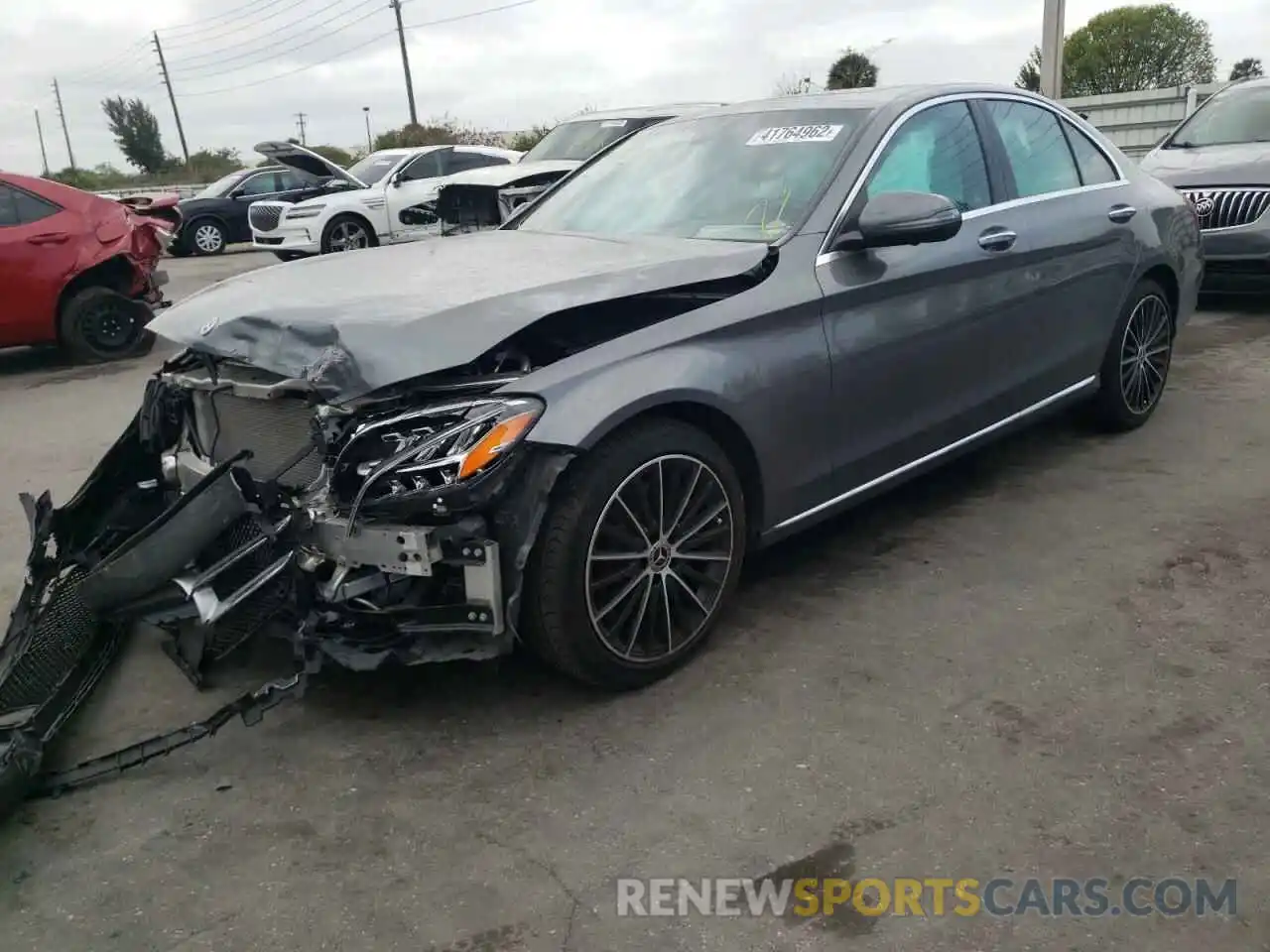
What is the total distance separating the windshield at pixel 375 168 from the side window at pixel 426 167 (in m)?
0.78

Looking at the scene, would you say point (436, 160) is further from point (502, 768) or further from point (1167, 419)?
point (502, 768)

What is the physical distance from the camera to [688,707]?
3.22 meters

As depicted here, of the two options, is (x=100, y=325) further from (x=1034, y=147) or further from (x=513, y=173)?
(x=1034, y=147)

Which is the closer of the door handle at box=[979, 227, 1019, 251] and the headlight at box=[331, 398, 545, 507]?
the headlight at box=[331, 398, 545, 507]

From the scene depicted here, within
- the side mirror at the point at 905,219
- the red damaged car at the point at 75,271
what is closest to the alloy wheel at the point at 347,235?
the red damaged car at the point at 75,271

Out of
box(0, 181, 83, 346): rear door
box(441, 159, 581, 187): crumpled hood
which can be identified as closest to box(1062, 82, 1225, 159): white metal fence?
box(441, 159, 581, 187): crumpled hood

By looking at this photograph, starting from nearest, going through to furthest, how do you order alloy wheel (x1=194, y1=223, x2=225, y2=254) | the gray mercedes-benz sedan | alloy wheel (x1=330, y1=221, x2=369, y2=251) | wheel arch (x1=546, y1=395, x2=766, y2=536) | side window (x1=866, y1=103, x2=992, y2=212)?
the gray mercedes-benz sedan → wheel arch (x1=546, y1=395, x2=766, y2=536) → side window (x1=866, y1=103, x2=992, y2=212) → alloy wheel (x1=330, y1=221, x2=369, y2=251) → alloy wheel (x1=194, y1=223, x2=225, y2=254)

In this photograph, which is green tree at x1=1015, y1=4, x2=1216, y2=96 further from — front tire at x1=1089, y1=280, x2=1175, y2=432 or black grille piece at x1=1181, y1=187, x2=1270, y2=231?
front tire at x1=1089, y1=280, x2=1175, y2=432

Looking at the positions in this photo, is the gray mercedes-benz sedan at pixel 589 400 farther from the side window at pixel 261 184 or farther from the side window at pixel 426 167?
the side window at pixel 261 184

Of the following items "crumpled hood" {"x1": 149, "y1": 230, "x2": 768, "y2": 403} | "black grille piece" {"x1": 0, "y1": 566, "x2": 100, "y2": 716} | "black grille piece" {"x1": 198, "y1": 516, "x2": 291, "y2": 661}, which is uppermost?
"crumpled hood" {"x1": 149, "y1": 230, "x2": 768, "y2": 403}

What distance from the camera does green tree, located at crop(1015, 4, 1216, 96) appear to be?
117 ft

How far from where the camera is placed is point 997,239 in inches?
169

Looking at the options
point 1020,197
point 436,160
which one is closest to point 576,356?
point 1020,197

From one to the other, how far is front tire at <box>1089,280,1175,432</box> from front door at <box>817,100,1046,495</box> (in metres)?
1.02
